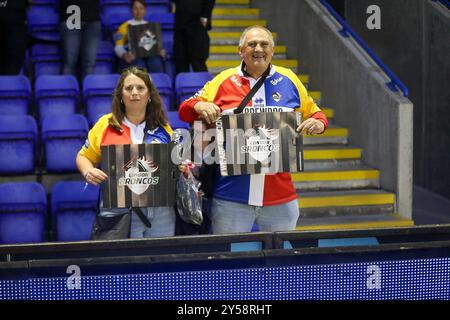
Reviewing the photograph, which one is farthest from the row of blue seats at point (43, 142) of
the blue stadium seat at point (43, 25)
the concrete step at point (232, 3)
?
the concrete step at point (232, 3)

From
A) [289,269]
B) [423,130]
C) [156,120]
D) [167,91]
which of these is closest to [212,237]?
[289,269]

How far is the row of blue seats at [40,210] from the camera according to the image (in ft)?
16.9

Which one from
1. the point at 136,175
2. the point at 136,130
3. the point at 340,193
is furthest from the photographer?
the point at 340,193

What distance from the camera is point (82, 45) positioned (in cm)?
690

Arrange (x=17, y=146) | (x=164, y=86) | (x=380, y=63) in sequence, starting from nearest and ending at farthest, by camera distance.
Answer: (x=17, y=146), (x=164, y=86), (x=380, y=63)

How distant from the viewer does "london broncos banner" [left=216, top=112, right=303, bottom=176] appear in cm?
338

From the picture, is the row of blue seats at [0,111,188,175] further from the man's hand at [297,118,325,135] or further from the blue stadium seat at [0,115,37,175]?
the man's hand at [297,118,325,135]

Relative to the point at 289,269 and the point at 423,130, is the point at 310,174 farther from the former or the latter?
the point at 289,269

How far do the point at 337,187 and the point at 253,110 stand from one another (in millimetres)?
3498

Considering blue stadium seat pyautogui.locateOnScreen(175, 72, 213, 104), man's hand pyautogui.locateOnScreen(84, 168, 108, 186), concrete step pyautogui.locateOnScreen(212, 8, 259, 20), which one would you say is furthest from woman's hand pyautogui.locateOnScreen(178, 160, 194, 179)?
concrete step pyautogui.locateOnScreen(212, 8, 259, 20)

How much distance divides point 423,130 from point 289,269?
5.88 meters

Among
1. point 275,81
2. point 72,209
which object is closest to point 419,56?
point 72,209

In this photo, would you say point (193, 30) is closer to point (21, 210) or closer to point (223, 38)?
point (223, 38)

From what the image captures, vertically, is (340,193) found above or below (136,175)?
below
